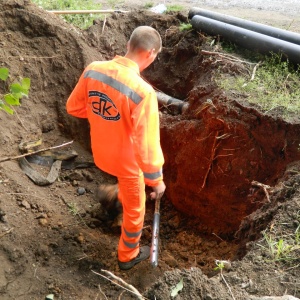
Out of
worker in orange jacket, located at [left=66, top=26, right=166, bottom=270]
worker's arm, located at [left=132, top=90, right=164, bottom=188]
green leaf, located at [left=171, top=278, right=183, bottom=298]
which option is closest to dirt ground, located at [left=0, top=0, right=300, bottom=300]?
green leaf, located at [left=171, top=278, right=183, bottom=298]

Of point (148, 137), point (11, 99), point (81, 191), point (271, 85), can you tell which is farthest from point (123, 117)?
point (271, 85)

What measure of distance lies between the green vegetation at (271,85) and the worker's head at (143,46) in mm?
1534

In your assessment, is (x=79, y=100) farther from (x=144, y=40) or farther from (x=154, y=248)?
(x=154, y=248)

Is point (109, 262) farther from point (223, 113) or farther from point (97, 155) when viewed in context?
point (223, 113)

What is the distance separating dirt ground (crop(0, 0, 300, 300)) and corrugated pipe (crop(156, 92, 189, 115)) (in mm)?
57

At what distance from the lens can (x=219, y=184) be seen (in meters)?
4.97

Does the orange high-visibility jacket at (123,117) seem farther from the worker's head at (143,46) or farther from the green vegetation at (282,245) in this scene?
the green vegetation at (282,245)

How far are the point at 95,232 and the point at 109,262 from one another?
1.50 ft

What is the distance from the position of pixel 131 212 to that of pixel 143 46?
5.05 ft

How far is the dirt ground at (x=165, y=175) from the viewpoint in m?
3.89

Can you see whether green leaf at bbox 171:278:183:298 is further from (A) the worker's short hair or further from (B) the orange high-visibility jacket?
(A) the worker's short hair

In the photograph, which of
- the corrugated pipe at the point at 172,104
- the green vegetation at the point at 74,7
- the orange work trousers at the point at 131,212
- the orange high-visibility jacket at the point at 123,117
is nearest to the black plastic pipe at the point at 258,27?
the corrugated pipe at the point at 172,104

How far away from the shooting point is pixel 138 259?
14.9 feet

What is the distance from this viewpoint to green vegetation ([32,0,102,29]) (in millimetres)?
6836
